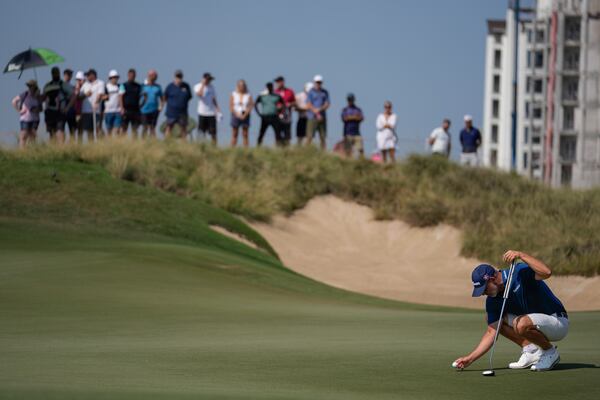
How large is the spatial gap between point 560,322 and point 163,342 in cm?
486

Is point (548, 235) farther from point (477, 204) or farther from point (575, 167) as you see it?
point (575, 167)

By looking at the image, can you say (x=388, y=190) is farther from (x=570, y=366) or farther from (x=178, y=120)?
(x=570, y=366)

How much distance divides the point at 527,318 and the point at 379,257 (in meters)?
24.3

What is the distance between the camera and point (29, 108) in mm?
32250

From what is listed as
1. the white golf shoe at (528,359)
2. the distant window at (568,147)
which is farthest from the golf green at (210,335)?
the distant window at (568,147)

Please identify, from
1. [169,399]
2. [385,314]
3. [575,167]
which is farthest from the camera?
[575,167]

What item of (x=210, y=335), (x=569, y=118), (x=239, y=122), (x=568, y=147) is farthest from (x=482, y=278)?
(x=569, y=118)

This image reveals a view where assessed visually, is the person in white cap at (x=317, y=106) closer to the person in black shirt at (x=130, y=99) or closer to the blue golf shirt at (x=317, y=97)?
the blue golf shirt at (x=317, y=97)

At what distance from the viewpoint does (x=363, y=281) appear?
31875 mm

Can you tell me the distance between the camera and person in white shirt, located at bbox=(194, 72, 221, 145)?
35.0m

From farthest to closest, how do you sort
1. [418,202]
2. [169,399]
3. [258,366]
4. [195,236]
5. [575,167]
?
[575,167]
[418,202]
[195,236]
[258,366]
[169,399]

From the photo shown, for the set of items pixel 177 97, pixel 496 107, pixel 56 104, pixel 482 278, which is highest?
pixel 496 107

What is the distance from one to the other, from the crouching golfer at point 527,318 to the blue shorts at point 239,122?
81.5 feet

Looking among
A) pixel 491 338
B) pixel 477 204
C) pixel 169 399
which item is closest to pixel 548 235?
pixel 477 204
